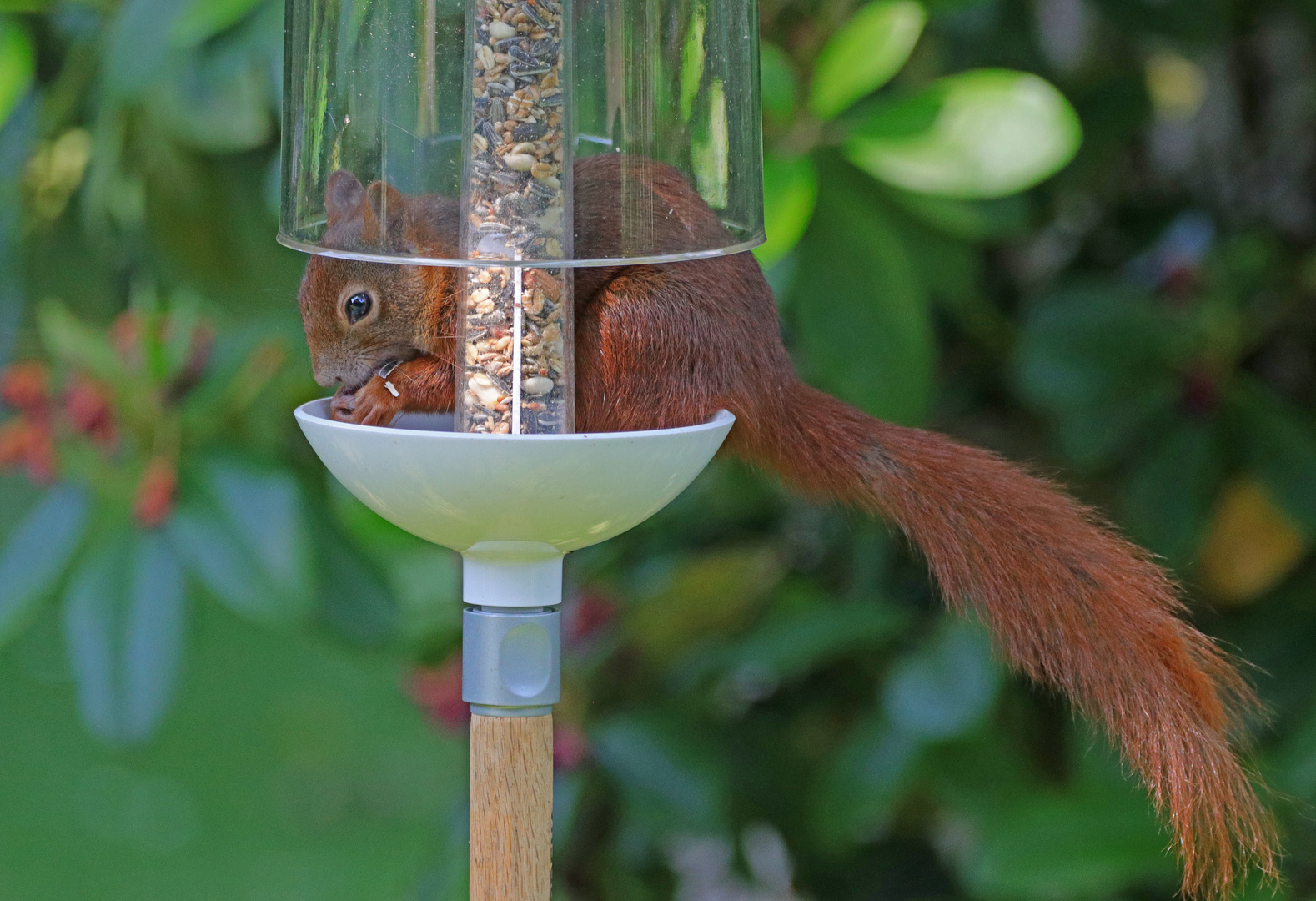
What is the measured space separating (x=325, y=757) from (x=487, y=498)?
6.23ft

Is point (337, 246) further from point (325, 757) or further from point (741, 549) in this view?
point (325, 757)

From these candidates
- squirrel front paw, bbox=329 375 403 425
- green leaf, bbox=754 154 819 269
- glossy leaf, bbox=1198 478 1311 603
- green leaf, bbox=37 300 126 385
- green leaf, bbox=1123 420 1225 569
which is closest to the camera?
squirrel front paw, bbox=329 375 403 425

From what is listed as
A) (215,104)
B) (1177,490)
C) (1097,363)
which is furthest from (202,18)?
(1177,490)

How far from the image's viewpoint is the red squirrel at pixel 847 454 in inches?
27.5

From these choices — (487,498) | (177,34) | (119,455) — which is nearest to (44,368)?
(119,455)

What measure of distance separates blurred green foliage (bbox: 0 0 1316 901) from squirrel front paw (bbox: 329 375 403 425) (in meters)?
0.24

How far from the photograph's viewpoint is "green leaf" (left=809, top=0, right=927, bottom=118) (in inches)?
42.1

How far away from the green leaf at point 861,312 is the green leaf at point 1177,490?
318 mm

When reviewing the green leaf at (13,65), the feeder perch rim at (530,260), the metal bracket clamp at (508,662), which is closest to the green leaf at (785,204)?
the feeder perch rim at (530,260)

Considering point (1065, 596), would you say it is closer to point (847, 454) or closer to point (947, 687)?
point (847, 454)

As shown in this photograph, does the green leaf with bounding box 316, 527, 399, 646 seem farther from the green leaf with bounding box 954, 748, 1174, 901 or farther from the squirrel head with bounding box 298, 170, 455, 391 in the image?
the green leaf with bounding box 954, 748, 1174, 901

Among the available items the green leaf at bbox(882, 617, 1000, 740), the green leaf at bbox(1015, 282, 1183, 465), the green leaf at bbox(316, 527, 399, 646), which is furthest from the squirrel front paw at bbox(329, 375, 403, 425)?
the green leaf at bbox(1015, 282, 1183, 465)

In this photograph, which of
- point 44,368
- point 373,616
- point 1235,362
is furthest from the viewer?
point 1235,362

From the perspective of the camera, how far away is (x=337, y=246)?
2.27 feet
